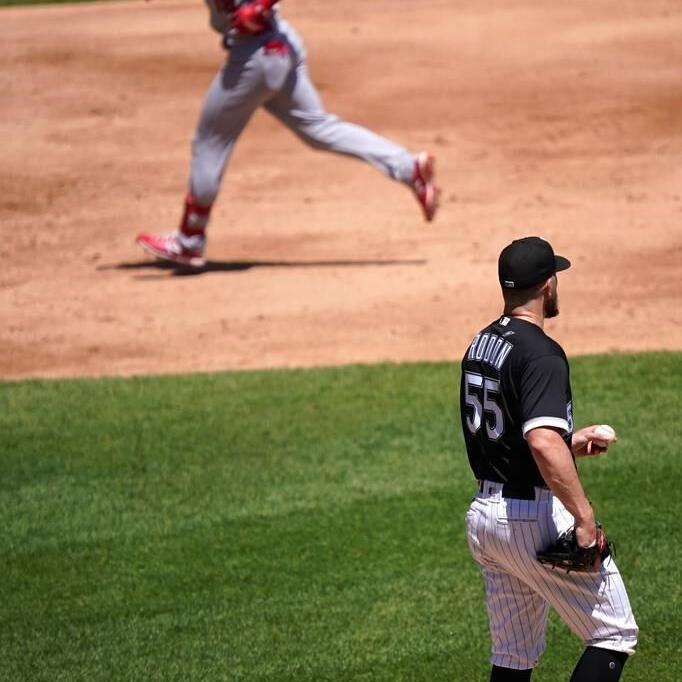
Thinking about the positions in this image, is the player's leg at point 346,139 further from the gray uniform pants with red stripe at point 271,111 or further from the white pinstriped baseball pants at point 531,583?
the white pinstriped baseball pants at point 531,583

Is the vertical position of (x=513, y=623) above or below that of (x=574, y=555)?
below

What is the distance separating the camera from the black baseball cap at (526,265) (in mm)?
4590

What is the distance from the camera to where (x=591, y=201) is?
37.6ft

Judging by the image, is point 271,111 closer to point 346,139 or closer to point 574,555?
point 346,139

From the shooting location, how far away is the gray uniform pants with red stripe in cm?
1012

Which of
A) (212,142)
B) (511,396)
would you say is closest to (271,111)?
(212,142)

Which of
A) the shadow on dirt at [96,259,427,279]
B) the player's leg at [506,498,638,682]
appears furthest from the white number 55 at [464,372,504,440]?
the shadow on dirt at [96,259,427,279]

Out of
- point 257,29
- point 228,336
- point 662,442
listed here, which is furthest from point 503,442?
point 257,29

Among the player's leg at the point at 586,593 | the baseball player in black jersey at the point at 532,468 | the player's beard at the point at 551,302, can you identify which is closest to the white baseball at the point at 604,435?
the baseball player in black jersey at the point at 532,468

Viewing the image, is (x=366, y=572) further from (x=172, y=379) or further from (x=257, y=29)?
(x=257, y=29)

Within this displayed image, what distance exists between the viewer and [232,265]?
1105cm

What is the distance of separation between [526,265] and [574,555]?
87 cm

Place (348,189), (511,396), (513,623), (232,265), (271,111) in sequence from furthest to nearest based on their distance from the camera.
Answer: (348,189), (232,265), (271,111), (513,623), (511,396)

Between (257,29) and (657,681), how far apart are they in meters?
5.81
